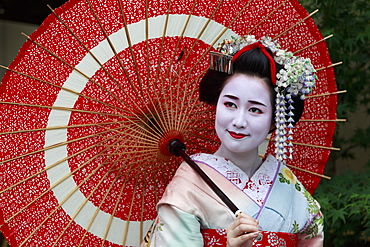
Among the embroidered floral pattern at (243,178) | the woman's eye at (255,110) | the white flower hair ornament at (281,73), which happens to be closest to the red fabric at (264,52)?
the white flower hair ornament at (281,73)

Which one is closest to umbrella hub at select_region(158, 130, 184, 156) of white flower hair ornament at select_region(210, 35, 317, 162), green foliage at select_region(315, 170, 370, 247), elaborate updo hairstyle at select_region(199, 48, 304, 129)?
elaborate updo hairstyle at select_region(199, 48, 304, 129)

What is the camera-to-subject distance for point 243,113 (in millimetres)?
2191

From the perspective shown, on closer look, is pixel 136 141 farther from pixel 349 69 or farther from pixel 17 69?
pixel 349 69

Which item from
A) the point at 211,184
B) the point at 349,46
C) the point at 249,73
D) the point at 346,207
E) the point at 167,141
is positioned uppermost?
the point at 349,46

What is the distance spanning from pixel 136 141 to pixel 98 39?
18.3 inches

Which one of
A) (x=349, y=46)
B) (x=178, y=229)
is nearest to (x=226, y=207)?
(x=178, y=229)

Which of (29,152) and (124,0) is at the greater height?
(124,0)

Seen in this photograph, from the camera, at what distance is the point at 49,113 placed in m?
2.16

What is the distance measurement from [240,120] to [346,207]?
1.85 metres

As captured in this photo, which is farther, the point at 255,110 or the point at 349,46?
the point at 349,46

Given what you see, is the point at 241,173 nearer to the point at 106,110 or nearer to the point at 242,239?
the point at 242,239

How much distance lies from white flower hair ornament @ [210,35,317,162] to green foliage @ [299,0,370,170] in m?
1.91

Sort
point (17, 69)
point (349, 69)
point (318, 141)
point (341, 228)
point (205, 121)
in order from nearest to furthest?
point (17, 69) < point (205, 121) < point (318, 141) < point (341, 228) < point (349, 69)

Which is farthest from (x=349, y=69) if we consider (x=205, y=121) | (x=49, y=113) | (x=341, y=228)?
(x=49, y=113)
